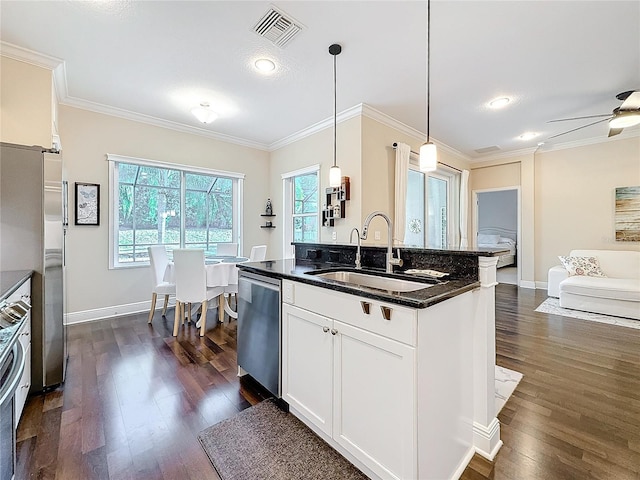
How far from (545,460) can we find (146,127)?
5.49 metres

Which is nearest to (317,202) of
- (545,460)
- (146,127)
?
(146,127)

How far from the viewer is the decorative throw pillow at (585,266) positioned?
4609mm

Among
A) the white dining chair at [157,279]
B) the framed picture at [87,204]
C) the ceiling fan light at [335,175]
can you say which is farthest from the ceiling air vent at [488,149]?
the framed picture at [87,204]

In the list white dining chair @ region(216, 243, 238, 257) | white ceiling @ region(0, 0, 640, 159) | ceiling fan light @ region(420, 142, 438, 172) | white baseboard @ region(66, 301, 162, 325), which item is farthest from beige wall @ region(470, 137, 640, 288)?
white baseboard @ region(66, 301, 162, 325)

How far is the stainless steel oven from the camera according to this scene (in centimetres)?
99

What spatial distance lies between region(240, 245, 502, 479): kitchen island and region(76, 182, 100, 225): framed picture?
3488 millimetres

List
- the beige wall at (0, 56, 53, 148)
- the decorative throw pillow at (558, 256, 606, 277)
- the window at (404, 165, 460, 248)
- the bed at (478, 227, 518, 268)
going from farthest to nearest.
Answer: the bed at (478, 227, 518, 268), the window at (404, 165, 460, 248), the decorative throw pillow at (558, 256, 606, 277), the beige wall at (0, 56, 53, 148)

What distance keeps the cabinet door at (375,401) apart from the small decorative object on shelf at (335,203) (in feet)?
8.95

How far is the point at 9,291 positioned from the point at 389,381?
203 cm

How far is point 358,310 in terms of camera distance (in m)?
1.38

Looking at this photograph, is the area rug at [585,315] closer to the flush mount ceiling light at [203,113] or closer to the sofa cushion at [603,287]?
the sofa cushion at [603,287]

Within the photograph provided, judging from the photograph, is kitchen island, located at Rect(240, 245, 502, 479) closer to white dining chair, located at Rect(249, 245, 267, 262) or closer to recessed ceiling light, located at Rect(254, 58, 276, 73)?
recessed ceiling light, located at Rect(254, 58, 276, 73)

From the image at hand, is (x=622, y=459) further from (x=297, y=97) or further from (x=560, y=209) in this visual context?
(x=560, y=209)

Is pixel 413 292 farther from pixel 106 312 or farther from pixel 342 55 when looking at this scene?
pixel 106 312
